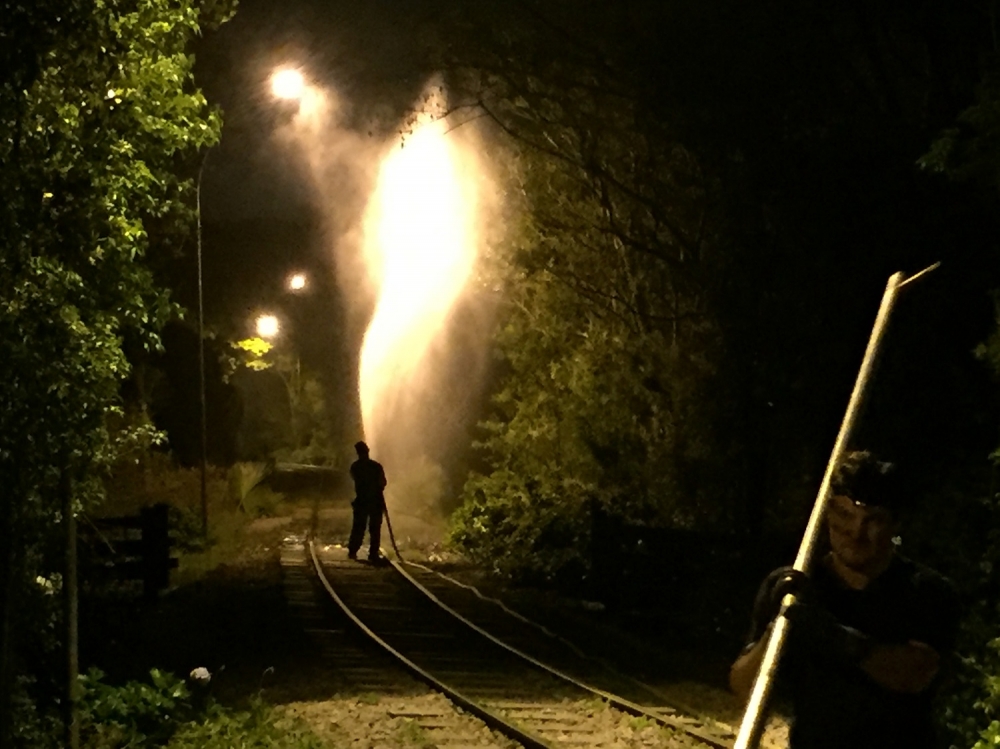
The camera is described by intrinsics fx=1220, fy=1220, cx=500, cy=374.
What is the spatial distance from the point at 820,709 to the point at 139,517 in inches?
573

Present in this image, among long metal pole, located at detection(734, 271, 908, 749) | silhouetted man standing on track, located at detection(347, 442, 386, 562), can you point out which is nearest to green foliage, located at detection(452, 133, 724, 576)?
silhouetted man standing on track, located at detection(347, 442, 386, 562)

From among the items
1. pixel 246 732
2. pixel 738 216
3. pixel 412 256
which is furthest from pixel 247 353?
pixel 246 732

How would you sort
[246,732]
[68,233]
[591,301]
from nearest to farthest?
1. [68,233]
2. [246,732]
3. [591,301]

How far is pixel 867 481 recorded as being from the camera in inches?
131

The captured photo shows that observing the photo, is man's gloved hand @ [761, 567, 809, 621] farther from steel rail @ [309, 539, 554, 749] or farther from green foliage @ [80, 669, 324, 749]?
green foliage @ [80, 669, 324, 749]

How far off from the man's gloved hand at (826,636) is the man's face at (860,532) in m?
0.19

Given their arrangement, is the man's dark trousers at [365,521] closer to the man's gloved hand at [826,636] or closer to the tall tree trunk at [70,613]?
the tall tree trunk at [70,613]

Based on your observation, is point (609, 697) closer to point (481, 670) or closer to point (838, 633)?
point (481, 670)

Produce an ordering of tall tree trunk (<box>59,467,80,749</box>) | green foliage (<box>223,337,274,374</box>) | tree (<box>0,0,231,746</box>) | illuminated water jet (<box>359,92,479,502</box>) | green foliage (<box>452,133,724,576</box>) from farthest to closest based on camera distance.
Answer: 1. green foliage (<box>223,337,274,374</box>)
2. illuminated water jet (<box>359,92,479,502</box>)
3. green foliage (<box>452,133,724,576</box>)
4. tall tree trunk (<box>59,467,80,749</box>)
5. tree (<box>0,0,231,746</box>)

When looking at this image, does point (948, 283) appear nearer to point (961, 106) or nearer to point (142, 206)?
point (961, 106)

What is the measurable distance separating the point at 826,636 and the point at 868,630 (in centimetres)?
17

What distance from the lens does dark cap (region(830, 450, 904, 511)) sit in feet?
10.8

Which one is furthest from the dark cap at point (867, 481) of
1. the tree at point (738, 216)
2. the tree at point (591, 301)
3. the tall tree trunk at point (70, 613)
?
the tree at point (591, 301)

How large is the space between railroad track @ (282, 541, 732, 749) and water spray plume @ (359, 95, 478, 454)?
23.7ft
